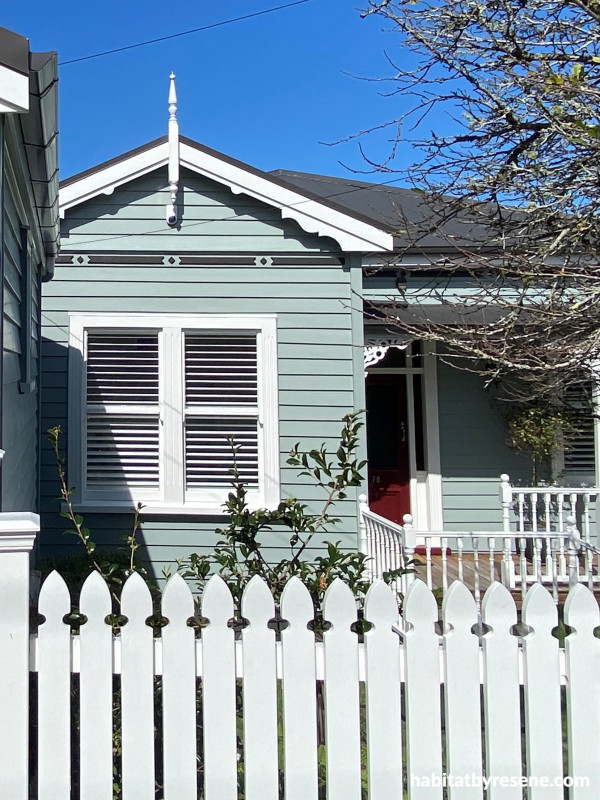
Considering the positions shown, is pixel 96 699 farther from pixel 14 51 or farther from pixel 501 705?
pixel 14 51

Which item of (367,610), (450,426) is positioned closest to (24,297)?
(367,610)

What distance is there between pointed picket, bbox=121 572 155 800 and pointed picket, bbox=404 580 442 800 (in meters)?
0.81

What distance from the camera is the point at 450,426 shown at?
27.8 ft

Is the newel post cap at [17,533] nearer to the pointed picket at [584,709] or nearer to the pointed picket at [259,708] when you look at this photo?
the pointed picket at [259,708]

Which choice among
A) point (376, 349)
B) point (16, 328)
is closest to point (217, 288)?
point (376, 349)

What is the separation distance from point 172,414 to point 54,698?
4.35 metres

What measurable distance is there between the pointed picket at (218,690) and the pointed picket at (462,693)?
683mm

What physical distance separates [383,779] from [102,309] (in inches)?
203

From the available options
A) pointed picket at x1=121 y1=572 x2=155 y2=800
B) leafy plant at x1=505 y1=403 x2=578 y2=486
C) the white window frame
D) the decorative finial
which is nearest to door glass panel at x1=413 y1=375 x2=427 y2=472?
leafy plant at x1=505 y1=403 x2=578 y2=486

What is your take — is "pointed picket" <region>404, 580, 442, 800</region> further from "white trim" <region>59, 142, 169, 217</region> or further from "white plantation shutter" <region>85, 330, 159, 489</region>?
"white trim" <region>59, 142, 169, 217</region>

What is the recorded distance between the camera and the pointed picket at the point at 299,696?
7.01ft

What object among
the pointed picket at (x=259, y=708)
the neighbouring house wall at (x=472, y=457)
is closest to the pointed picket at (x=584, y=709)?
the pointed picket at (x=259, y=708)

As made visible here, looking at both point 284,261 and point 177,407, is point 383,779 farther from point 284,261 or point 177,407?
point 284,261

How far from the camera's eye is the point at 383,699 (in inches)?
85.1
